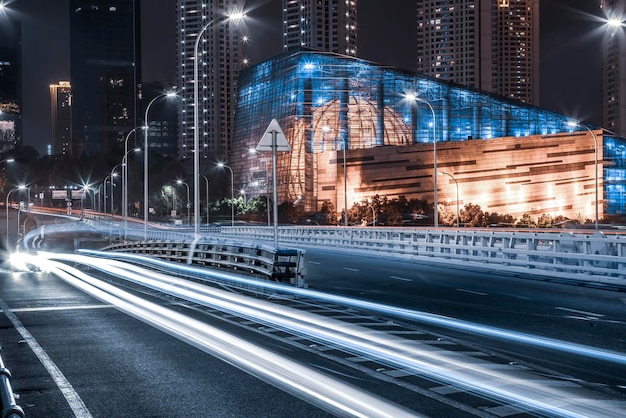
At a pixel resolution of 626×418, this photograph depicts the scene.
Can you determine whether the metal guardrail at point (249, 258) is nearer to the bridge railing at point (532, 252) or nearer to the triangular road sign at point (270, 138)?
the triangular road sign at point (270, 138)

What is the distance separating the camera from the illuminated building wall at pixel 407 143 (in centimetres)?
11894

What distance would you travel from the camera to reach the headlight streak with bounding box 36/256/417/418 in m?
7.31

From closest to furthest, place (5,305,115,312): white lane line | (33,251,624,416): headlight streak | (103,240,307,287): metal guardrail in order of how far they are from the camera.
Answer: (33,251,624,416): headlight streak < (5,305,115,312): white lane line < (103,240,307,287): metal guardrail

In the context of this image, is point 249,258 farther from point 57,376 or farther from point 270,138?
point 57,376

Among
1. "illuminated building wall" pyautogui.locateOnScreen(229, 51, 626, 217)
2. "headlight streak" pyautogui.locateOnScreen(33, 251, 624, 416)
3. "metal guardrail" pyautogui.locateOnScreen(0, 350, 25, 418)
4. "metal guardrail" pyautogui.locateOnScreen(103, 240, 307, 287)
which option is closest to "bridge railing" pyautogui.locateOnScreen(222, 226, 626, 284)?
"metal guardrail" pyautogui.locateOnScreen(103, 240, 307, 287)

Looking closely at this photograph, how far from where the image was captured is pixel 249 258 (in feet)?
77.9

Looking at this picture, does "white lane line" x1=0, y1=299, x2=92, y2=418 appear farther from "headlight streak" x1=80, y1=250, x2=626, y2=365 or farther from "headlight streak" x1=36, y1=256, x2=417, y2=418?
"headlight streak" x1=80, y1=250, x2=626, y2=365

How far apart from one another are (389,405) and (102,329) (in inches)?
302

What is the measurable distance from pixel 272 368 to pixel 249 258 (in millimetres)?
14289

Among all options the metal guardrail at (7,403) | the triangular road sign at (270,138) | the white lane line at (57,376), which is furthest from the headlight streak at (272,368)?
the triangular road sign at (270,138)

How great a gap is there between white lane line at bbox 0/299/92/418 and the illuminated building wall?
10353cm

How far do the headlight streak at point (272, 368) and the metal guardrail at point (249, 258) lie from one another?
4.71m

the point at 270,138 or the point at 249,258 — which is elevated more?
the point at 270,138

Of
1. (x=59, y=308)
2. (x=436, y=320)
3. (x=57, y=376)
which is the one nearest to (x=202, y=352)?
(x=57, y=376)
